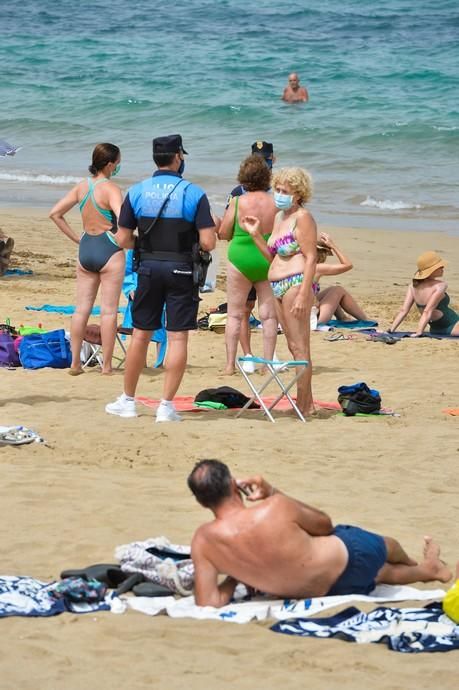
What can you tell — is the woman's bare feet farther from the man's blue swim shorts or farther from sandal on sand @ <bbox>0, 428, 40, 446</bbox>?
sandal on sand @ <bbox>0, 428, 40, 446</bbox>

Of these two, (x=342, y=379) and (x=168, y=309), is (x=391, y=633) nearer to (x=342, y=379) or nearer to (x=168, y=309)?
(x=168, y=309)

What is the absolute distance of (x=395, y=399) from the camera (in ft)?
29.2

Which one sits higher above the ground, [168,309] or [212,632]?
[168,309]

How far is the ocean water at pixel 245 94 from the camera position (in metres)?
20.8

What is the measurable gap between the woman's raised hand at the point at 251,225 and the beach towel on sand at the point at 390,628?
3641mm

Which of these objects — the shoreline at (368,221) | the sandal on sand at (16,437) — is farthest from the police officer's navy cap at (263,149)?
the shoreline at (368,221)

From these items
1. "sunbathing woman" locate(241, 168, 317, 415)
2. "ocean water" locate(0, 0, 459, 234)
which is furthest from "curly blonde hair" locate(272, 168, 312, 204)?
"ocean water" locate(0, 0, 459, 234)

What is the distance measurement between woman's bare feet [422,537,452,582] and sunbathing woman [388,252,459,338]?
Answer: 19.5 feet

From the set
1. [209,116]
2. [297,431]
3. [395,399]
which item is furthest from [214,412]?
[209,116]

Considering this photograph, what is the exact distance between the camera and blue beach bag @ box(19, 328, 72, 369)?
9.52m

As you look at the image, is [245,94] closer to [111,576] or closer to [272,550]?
[111,576]

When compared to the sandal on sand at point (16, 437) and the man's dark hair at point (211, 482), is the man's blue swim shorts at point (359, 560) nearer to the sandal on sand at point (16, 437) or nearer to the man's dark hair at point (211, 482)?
the man's dark hair at point (211, 482)

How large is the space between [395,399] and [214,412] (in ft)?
4.66

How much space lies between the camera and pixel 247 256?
8.77m
